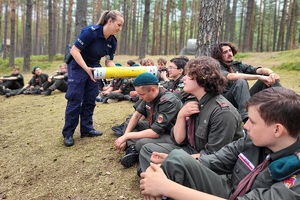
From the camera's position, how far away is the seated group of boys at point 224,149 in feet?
4.66

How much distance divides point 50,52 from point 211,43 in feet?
62.0

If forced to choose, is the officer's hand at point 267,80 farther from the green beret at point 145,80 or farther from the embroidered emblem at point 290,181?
the embroidered emblem at point 290,181

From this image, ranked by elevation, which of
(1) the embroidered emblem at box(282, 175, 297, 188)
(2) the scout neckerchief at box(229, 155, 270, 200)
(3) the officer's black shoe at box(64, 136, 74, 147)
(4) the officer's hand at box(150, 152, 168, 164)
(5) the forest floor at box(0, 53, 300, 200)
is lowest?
(5) the forest floor at box(0, 53, 300, 200)

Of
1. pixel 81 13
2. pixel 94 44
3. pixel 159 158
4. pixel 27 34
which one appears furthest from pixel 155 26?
pixel 159 158

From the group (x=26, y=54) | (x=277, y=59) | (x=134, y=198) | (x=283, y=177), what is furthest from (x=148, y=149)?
(x=26, y=54)

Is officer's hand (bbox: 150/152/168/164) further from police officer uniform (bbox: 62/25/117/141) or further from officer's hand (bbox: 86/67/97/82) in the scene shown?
police officer uniform (bbox: 62/25/117/141)

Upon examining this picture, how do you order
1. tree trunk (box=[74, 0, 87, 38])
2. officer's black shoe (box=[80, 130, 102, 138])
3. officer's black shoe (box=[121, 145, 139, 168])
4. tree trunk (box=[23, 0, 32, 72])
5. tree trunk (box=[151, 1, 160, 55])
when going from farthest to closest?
1. tree trunk (box=[151, 1, 160, 55])
2. tree trunk (box=[23, 0, 32, 72])
3. tree trunk (box=[74, 0, 87, 38])
4. officer's black shoe (box=[80, 130, 102, 138])
5. officer's black shoe (box=[121, 145, 139, 168])

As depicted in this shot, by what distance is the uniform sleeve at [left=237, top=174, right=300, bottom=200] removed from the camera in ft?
4.21

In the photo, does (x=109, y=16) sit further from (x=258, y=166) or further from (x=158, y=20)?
(x=158, y=20)

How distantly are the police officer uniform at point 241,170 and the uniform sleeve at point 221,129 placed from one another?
0.29m

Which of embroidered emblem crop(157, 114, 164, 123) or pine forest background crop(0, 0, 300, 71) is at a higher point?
pine forest background crop(0, 0, 300, 71)

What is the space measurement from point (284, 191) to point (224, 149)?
0.59m

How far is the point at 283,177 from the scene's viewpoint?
1.34 meters

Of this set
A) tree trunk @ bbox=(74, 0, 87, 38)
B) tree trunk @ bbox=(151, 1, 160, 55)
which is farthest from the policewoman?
tree trunk @ bbox=(151, 1, 160, 55)
